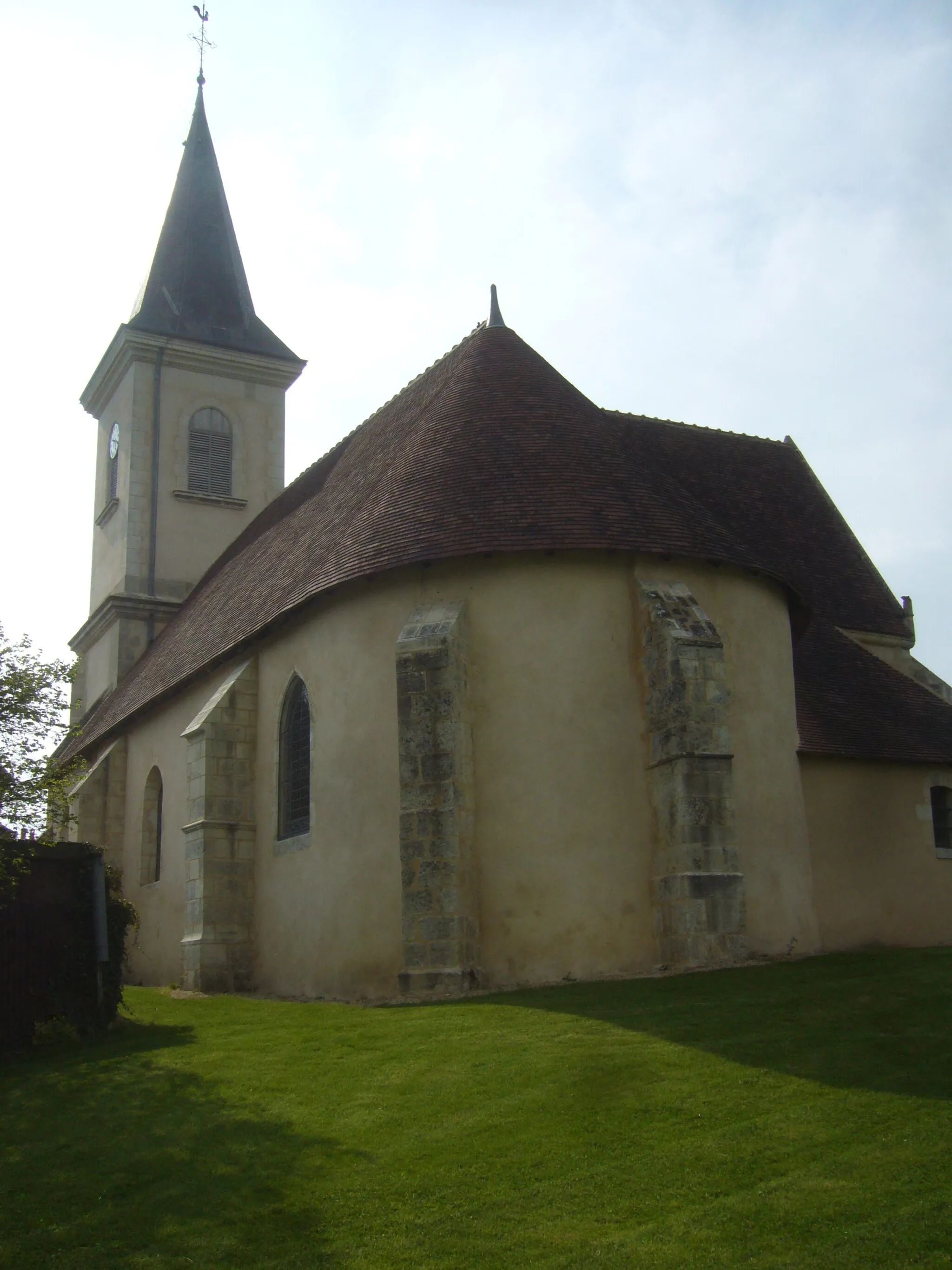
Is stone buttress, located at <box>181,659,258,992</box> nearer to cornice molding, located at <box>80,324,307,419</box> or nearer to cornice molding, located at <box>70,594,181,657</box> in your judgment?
cornice molding, located at <box>70,594,181,657</box>

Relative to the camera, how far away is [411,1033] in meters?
12.0

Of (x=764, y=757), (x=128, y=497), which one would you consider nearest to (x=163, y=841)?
(x=128, y=497)

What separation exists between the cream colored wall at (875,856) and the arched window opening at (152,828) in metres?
11.3

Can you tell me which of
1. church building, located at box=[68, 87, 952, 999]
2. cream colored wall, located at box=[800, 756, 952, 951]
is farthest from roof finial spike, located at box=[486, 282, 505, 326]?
cream colored wall, located at box=[800, 756, 952, 951]

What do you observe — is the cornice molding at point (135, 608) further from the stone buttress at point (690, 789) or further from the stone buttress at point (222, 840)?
the stone buttress at point (690, 789)

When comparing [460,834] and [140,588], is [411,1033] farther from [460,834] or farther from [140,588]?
[140,588]

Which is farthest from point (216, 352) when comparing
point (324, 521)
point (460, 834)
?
point (460, 834)

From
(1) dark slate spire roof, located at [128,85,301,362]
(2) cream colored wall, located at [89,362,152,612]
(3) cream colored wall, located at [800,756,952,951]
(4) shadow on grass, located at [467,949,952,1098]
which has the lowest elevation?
(4) shadow on grass, located at [467,949,952,1098]

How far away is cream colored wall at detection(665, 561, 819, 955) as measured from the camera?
15.9 metres

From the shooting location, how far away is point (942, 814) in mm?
19906

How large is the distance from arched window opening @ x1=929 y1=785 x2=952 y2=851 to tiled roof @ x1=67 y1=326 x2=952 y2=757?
2355 mm

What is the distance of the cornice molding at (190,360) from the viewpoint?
101ft

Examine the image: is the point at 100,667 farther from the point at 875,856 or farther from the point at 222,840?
the point at 875,856

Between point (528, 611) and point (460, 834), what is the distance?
2892 mm
